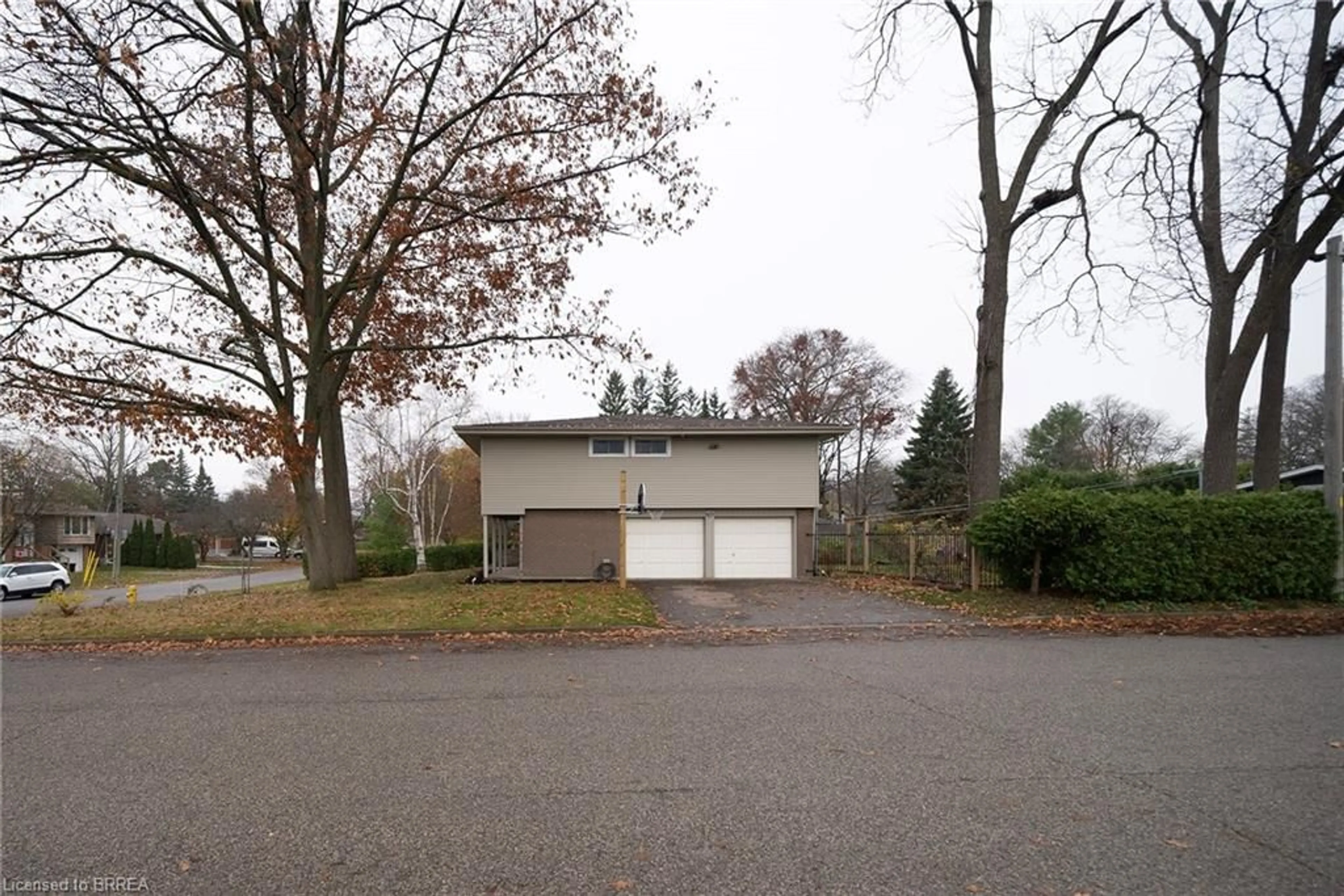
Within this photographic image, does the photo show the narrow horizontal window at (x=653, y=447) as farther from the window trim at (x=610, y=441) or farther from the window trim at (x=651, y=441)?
the window trim at (x=610, y=441)

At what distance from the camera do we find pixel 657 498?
19281mm

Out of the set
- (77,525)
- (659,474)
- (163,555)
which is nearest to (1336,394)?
(659,474)

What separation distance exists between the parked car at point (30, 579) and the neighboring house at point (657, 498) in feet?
68.3

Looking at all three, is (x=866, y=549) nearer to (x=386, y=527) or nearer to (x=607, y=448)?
(x=607, y=448)

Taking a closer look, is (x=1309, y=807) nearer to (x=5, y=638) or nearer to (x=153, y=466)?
(x=5, y=638)

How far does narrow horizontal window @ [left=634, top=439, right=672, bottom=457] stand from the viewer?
19484mm

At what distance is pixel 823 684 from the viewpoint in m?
6.81

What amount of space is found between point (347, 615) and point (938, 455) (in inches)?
1371

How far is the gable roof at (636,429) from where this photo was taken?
19.0m

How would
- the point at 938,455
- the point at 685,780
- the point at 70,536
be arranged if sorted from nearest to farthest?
the point at 685,780, the point at 938,455, the point at 70,536

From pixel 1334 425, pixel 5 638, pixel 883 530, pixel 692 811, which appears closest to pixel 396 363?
pixel 5 638

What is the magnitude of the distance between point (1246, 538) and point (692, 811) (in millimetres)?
12682

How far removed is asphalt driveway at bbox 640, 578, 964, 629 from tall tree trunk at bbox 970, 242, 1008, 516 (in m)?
3.42

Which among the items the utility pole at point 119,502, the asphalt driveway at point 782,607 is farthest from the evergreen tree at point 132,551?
the asphalt driveway at point 782,607
